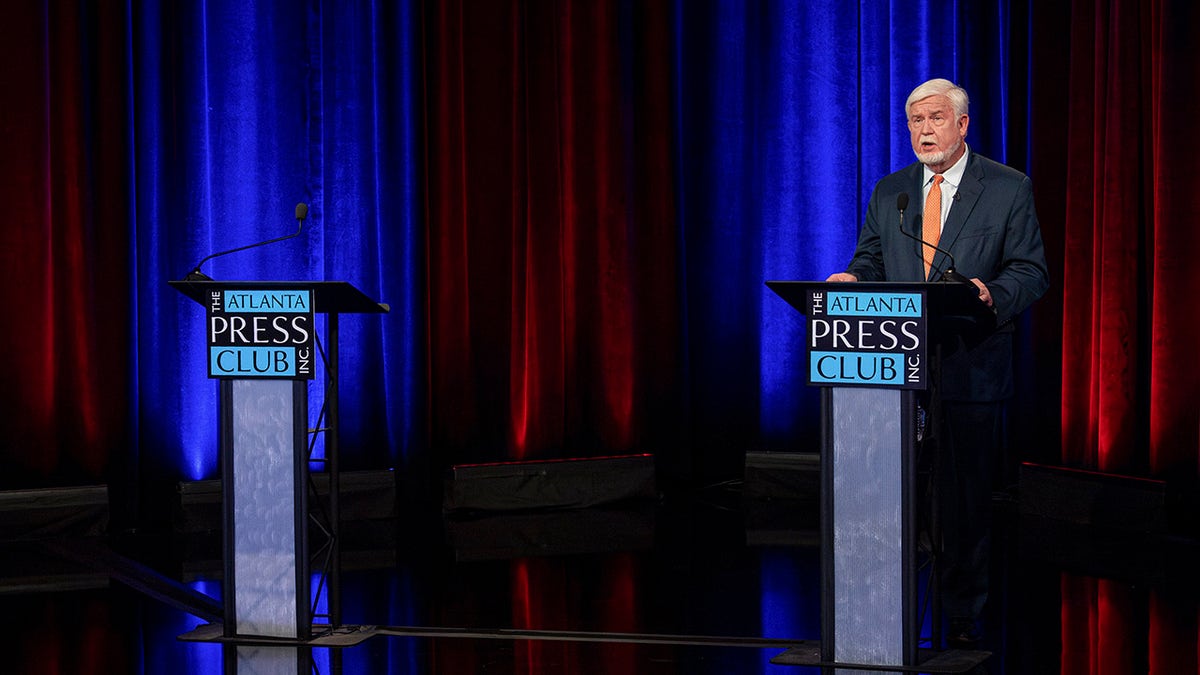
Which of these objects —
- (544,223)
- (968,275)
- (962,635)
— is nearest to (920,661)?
(962,635)

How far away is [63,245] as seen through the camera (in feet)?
17.1

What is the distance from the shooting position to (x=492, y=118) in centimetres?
574

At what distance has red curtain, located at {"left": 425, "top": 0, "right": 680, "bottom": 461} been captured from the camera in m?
5.70

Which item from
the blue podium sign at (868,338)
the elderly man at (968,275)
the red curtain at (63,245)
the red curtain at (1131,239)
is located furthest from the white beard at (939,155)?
the red curtain at (63,245)

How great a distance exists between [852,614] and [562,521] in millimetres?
2586

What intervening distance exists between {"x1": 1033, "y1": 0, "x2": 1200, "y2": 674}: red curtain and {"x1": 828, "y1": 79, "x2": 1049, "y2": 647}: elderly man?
1.81 m

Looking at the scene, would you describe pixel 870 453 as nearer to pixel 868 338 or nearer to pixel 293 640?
pixel 868 338

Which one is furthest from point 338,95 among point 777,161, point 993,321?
point 993,321

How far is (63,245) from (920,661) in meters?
3.97

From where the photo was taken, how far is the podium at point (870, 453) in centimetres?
285

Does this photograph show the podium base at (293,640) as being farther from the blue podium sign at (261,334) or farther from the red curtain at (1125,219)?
the red curtain at (1125,219)

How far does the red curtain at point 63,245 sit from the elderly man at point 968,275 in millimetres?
3528

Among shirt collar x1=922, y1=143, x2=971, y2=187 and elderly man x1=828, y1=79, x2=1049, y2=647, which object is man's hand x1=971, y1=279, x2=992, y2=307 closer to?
elderly man x1=828, y1=79, x2=1049, y2=647

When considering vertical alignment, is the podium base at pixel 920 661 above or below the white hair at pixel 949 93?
below
